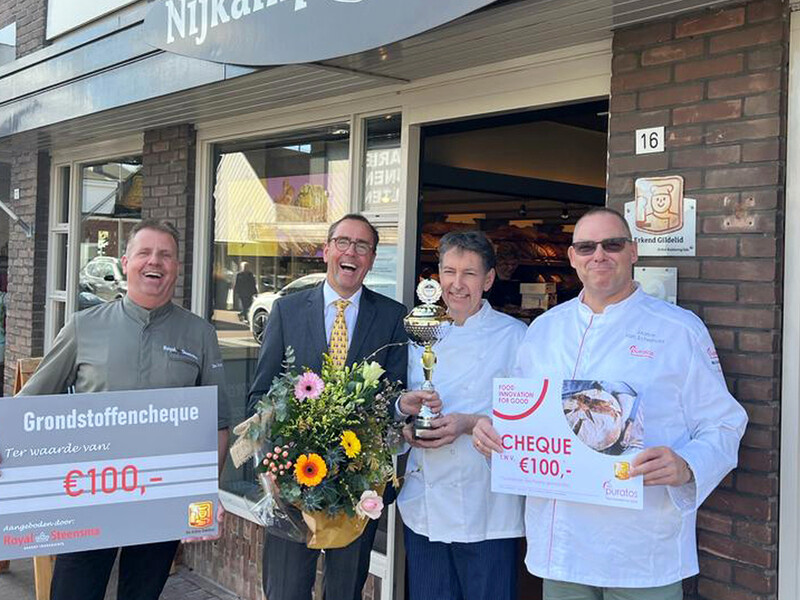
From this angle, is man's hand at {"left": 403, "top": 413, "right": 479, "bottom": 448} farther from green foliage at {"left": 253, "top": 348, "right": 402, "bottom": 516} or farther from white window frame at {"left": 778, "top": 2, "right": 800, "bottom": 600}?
white window frame at {"left": 778, "top": 2, "right": 800, "bottom": 600}

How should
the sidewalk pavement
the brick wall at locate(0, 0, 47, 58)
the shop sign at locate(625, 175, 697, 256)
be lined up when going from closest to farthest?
1. the shop sign at locate(625, 175, 697, 256)
2. the sidewalk pavement
3. the brick wall at locate(0, 0, 47, 58)

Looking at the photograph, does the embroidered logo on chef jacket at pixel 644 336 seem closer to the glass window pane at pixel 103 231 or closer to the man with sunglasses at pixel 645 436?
the man with sunglasses at pixel 645 436

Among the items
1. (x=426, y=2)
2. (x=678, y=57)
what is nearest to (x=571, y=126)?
(x=678, y=57)

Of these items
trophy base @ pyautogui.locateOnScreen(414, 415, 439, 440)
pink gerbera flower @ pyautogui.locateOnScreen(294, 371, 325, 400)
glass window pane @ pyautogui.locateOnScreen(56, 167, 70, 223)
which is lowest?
trophy base @ pyautogui.locateOnScreen(414, 415, 439, 440)

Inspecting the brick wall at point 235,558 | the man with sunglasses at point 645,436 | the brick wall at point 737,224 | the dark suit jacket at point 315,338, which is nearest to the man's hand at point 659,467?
the man with sunglasses at point 645,436

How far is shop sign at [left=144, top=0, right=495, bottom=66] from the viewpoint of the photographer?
2.65 meters

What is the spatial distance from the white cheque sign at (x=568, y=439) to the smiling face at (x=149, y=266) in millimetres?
1330

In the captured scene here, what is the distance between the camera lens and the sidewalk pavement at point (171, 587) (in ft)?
15.8

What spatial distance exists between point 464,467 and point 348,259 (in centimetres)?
92

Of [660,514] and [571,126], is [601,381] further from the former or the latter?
[571,126]

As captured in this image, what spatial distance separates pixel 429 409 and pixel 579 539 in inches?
26.1

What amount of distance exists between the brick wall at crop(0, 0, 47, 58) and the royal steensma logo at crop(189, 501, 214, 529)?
5.07 meters

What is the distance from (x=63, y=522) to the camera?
102 inches

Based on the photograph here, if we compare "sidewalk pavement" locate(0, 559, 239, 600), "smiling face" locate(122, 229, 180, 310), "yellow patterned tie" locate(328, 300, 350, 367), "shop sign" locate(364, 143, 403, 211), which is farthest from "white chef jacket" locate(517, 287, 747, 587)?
"sidewalk pavement" locate(0, 559, 239, 600)
